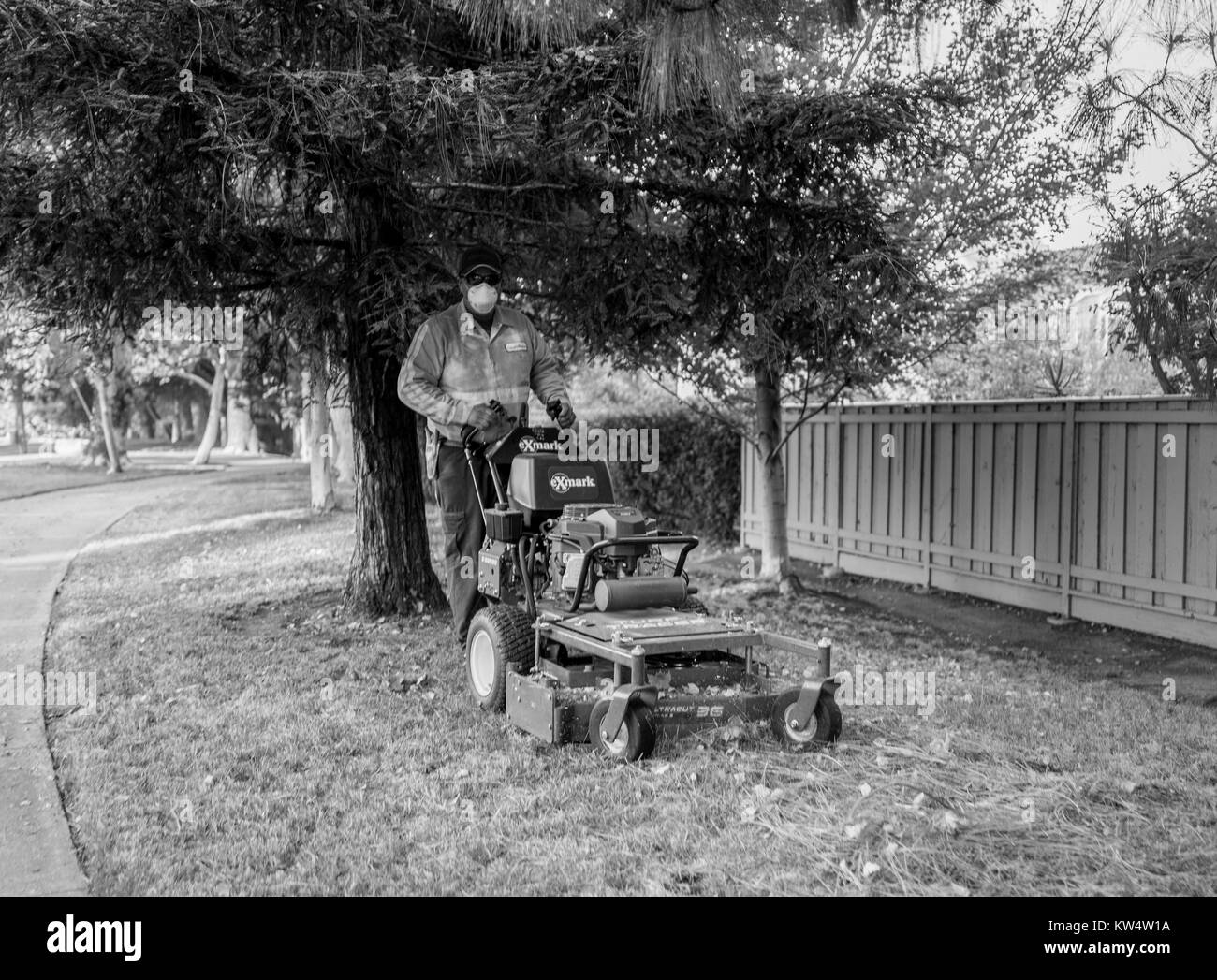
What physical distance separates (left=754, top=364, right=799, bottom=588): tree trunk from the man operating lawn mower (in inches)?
172

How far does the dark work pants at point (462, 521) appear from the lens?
6.91 meters

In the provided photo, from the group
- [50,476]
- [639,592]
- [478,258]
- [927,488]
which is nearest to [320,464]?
[927,488]

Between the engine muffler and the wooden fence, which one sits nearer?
the engine muffler

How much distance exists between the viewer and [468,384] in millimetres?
6816

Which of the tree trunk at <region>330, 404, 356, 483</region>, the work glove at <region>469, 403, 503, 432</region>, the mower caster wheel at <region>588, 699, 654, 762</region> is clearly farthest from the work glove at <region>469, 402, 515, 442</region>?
the tree trunk at <region>330, 404, 356, 483</region>

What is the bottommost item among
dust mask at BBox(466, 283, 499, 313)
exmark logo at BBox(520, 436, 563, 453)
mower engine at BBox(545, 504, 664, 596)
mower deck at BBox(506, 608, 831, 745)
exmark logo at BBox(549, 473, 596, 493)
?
mower deck at BBox(506, 608, 831, 745)

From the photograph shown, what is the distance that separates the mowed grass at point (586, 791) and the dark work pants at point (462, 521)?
1.66 ft

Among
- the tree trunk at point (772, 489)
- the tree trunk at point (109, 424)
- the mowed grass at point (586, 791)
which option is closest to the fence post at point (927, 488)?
the tree trunk at point (772, 489)

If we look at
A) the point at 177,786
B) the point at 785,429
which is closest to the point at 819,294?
the point at 177,786

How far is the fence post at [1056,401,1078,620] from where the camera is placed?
9.55 metres

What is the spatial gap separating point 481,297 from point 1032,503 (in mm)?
5541

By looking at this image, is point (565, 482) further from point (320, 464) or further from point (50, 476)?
point (50, 476)

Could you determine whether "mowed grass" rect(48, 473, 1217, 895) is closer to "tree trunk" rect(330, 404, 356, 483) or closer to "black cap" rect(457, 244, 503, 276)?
"black cap" rect(457, 244, 503, 276)

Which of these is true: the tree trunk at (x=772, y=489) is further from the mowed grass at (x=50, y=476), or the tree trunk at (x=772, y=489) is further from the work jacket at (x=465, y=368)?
the mowed grass at (x=50, y=476)
